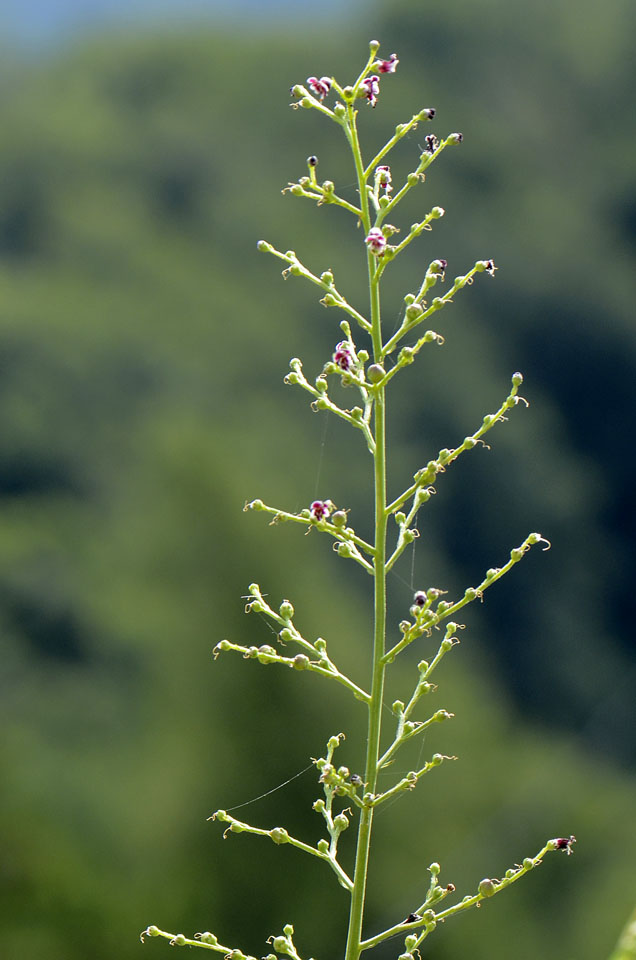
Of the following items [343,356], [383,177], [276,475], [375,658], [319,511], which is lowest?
[375,658]

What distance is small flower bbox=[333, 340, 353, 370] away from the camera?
127cm

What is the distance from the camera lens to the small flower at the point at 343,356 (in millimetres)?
1271

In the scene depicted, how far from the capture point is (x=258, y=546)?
5.69 m

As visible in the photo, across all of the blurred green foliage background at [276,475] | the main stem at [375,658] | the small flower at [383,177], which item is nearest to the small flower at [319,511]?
the main stem at [375,658]

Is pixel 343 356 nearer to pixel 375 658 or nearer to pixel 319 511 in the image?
pixel 319 511

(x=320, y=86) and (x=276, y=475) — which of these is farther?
(x=276, y=475)

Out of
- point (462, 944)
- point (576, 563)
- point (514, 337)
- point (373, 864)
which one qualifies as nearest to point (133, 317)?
point (514, 337)

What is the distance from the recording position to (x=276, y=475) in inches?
239

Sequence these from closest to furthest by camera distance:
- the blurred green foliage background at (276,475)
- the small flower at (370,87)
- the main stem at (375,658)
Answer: the main stem at (375,658), the small flower at (370,87), the blurred green foliage background at (276,475)

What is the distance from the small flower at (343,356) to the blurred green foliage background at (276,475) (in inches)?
155

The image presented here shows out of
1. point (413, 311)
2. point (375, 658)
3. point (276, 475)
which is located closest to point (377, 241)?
point (413, 311)

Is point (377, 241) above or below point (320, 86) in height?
below

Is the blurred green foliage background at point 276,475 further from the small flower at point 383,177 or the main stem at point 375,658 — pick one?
the small flower at point 383,177

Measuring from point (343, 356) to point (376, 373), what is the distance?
0.04m
